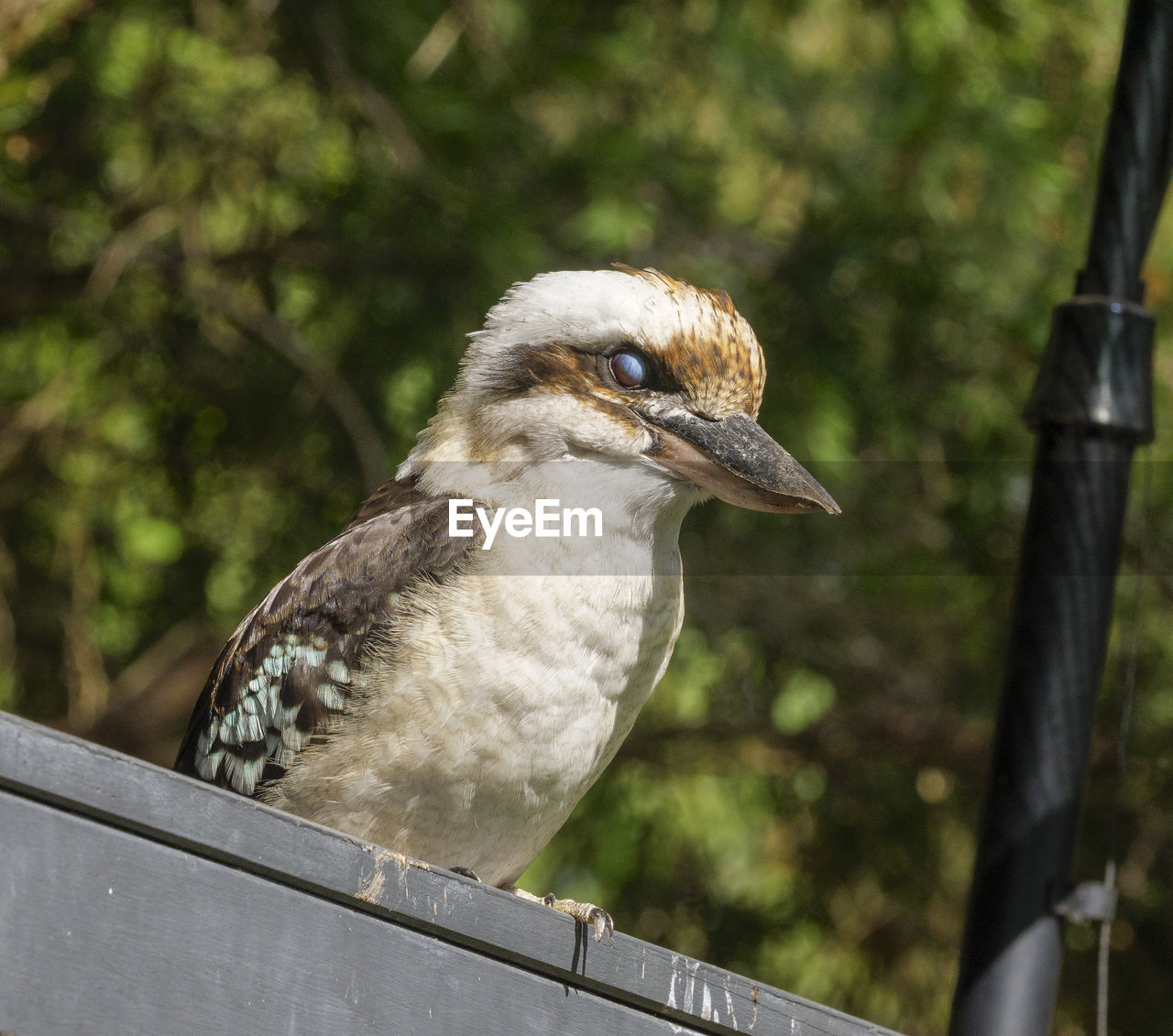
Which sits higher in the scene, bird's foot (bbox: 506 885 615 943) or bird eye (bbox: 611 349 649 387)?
bird eye (bbox: 611 349 649 387)

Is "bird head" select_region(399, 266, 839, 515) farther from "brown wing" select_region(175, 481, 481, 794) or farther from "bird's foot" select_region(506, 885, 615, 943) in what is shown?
"bird's foot" select_region(506, 885, 615, 943)

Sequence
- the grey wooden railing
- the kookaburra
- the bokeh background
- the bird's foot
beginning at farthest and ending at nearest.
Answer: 1. the bokeh background
2. the kookaburra
3. the bird's foot
4. the grey wooden railing

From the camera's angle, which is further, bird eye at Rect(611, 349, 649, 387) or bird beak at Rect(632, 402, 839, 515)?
bird eye at Rect(611, 349, 649, 387)

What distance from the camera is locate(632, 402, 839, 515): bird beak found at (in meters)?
1.63

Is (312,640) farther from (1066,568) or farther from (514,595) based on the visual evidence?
(1066,568)

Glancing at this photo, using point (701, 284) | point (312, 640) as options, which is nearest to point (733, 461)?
point (312, 640)

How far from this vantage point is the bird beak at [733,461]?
5.34ft

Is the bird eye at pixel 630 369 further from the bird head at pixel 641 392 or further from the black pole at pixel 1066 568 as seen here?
the black pole at pixel 1066 568

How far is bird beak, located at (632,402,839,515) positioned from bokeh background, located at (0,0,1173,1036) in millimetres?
1492

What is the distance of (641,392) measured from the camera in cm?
173

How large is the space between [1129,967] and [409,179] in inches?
101

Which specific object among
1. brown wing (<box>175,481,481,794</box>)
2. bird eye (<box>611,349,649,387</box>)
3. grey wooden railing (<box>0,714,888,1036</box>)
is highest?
bird eye (<box>611,349,649,387</box>)

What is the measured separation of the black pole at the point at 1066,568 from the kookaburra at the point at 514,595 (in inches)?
20.0

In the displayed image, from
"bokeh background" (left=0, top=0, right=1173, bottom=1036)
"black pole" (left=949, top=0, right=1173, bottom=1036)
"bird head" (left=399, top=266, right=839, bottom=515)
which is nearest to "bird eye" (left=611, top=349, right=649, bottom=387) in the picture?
"bird head" (left=399, top=266, right=839, bottom=515)
